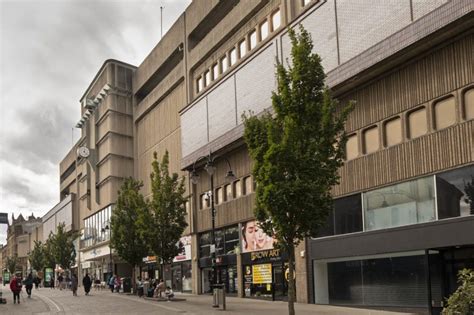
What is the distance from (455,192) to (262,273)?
1541cm

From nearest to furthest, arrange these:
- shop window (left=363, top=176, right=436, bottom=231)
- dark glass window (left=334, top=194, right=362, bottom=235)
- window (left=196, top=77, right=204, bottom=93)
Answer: shop window (left=363, top=176, right=436, bottom=231) < dark glass window (left=334, top=194, right=362, bottom=235) < window (left=196, top=77, right=204, bottom=93)

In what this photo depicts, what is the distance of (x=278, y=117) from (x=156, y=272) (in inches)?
1614

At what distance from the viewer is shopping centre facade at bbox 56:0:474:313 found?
2105 centimetres

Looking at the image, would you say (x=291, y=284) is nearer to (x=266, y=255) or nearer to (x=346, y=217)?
(x=346, y=217)

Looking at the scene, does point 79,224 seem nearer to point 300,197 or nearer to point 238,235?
point 238,235

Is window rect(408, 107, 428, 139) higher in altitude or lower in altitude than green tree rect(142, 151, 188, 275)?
higher

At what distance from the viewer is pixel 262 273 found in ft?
112

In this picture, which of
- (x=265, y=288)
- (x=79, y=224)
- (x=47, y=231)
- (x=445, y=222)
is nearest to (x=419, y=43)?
(x=445, y=222)

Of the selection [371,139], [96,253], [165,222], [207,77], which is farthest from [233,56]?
[96,253]

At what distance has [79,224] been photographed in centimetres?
8562

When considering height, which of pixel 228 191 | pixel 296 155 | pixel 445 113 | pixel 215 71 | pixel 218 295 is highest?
pixel 215 71

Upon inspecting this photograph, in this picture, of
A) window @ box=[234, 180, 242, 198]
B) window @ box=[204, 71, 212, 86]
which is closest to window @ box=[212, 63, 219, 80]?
window @ box=[204, 71, 212, 86]

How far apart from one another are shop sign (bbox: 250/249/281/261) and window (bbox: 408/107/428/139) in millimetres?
11535

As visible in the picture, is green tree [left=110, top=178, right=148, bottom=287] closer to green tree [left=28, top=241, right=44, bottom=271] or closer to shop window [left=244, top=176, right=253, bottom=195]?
shop window [left=244, top=176, right=253, bottom=195]
